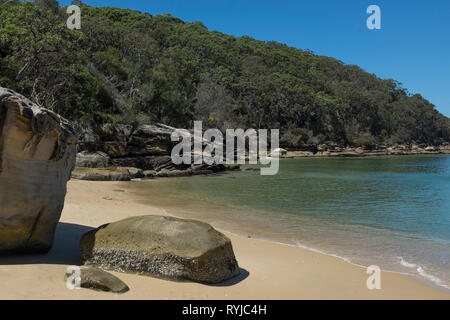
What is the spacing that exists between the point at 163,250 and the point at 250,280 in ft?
4.72

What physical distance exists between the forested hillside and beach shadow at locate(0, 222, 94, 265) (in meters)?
13.4

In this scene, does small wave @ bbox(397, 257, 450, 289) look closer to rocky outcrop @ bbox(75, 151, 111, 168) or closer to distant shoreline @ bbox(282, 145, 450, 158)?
rocky outcrop @ bbox(75, 151, 111, 168)

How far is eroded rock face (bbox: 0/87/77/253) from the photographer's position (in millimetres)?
5254

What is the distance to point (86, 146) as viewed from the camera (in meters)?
25.8

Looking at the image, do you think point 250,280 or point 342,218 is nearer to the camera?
point 250,280

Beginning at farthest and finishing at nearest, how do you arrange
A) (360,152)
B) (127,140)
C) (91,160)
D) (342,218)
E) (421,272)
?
(360,152) < (127,140) < (91,160) < (342,218) < (421,272)

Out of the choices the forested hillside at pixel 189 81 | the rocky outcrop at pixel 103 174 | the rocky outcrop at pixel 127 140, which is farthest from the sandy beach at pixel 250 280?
the rocky outcrop at pixel 127 140

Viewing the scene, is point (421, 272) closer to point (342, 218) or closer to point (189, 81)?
point (342, 218)

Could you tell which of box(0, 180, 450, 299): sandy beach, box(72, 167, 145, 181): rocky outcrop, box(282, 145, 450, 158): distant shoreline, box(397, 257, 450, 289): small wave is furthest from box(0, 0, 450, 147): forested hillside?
box(397, 257, 450, 289): small wave

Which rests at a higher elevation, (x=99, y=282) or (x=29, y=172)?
(x=29, y=172)

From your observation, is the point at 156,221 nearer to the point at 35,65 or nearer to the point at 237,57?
the point at 35,65

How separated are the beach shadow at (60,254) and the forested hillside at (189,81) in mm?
13388

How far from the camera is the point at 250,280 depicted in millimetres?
5777

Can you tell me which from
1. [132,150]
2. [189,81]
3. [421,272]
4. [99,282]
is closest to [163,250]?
[99,282]
